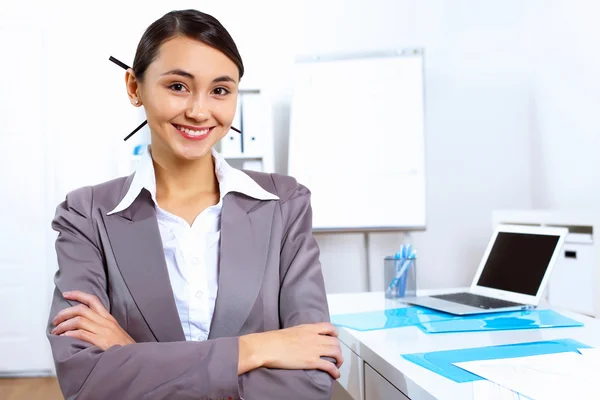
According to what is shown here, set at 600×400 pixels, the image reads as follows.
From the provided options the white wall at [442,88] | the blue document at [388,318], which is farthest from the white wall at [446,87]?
the blue document at [388,318]

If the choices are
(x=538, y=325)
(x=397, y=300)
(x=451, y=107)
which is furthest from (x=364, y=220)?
(x=538, y=325)

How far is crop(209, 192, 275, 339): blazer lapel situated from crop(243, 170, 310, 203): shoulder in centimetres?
4

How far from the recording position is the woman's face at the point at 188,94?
1254 millimetres

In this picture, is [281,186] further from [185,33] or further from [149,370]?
[149,370]

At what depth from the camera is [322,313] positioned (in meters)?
1.28

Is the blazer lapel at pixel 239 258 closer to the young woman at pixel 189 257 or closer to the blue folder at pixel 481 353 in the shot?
the young woman at pixel 189 257

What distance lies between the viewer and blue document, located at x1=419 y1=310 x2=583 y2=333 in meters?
A: 1.56

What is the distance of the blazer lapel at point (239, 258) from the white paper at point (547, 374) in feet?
1.45

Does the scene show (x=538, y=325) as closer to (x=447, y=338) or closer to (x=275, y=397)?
(x=447, y=338)

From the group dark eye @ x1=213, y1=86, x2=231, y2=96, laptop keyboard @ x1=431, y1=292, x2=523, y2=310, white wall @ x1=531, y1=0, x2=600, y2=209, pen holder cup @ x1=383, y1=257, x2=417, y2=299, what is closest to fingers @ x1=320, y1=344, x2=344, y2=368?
dark eye @ x1=213, y1=86, x2=231, y2=96

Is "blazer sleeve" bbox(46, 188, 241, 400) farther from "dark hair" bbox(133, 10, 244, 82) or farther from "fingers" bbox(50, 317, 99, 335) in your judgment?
"dark hair" bbox(133, 10, 244, 82)

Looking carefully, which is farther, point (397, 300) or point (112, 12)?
point (112, 12)

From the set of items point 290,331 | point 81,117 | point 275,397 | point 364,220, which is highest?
point 81,117

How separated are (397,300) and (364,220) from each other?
127 cm
